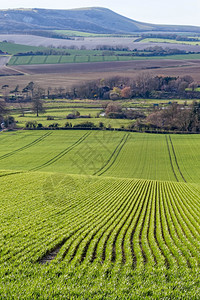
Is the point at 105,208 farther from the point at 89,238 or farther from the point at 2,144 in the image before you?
the point at 2,144

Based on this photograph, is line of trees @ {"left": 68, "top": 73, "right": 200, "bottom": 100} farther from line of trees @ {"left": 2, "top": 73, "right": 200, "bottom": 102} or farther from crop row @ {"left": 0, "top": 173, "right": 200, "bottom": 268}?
crop row @ {"left": 0, "top": 173, "right": 200, "bottom": 268}

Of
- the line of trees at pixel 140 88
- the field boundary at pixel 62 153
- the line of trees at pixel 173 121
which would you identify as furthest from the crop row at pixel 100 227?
the line of trees at pixel 140 88

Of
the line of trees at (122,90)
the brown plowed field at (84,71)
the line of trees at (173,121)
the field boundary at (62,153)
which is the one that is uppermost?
the brown plowed field at (84,71)

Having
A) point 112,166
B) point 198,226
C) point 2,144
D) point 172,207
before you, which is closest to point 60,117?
point 2,144

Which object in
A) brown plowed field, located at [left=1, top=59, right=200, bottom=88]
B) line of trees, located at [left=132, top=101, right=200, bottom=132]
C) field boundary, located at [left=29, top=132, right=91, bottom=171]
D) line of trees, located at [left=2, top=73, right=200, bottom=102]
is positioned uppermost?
brown plowed field, located at [left=1, top=59, right=200, bottom=88]

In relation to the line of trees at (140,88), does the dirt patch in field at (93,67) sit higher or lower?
higher

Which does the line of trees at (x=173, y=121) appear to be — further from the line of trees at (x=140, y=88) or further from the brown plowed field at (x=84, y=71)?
the brown plowed field at (x=84, y=71)

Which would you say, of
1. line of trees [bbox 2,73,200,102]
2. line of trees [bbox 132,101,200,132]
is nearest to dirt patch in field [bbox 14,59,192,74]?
line of trees [bbox 2,73,200,102]

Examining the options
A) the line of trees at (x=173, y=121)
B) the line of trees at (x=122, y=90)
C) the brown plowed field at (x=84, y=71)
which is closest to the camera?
the line of trees at (x=173, y=121)

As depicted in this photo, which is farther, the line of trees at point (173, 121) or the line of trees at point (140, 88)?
the line of trees at point (140, 88)
